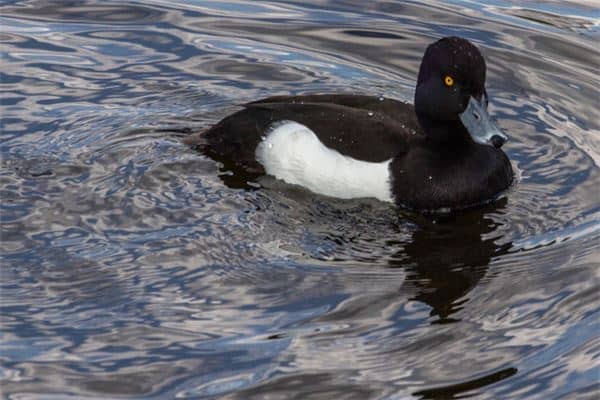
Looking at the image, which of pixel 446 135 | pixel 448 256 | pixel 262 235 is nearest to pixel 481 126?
pixel 446 135

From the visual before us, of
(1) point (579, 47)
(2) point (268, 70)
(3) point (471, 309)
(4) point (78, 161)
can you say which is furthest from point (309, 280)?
(1) point (579, 47)

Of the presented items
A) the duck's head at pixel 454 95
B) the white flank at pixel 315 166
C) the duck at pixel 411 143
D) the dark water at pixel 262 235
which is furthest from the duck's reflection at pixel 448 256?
the duck's head at pixel 454 95

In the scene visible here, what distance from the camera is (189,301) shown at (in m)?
6.00

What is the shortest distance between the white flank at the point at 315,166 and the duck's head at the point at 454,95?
0.45 meters

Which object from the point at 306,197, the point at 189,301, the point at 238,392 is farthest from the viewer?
the point at 306,197

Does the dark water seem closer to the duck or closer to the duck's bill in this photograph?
the duck

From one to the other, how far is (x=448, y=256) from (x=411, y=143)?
3.08 ft

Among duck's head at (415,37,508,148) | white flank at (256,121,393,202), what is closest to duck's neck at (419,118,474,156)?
duck's head at (415,37,508,148)

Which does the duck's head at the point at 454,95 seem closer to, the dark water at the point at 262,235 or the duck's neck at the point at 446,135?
the duck's neck at the point at 446,135

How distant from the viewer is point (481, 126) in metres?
7.30

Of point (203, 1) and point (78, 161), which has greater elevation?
point (203, 1)

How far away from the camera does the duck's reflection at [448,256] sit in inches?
245

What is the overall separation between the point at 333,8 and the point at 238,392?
229 inches

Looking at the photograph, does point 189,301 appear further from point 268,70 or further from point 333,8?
point 333,8
